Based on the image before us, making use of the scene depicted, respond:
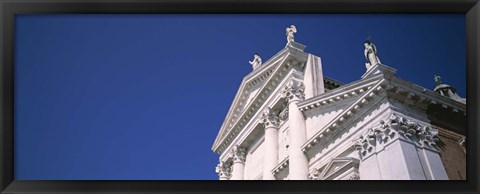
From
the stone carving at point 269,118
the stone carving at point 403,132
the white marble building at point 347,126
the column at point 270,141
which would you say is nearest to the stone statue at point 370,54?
the white marble building at point 347,126

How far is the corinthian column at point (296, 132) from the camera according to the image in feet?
39.1

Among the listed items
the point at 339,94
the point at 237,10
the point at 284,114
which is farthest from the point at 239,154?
the point at 237,10

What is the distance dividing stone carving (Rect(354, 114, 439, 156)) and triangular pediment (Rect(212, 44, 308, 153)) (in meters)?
4.97

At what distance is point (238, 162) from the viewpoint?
16.1 m

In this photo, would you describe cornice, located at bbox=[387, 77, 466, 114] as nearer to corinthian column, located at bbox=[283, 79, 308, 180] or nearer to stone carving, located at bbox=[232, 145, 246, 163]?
corinthian column, located at bbox=[283, 79, 308, 180]

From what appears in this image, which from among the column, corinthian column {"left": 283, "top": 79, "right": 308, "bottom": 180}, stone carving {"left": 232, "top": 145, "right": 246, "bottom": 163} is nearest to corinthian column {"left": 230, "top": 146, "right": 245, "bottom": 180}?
stone carving {"left": 232, "top": 145, "right": 246, "bottom": 163}

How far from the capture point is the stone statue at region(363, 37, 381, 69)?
1001cm

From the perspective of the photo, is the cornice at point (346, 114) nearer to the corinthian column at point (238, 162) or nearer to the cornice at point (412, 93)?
the cornice at point (412, 93)

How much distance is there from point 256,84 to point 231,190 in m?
9.38

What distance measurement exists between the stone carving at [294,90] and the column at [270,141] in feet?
2.98

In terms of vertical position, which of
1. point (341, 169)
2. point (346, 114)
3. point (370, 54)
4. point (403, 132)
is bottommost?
point (341, 169)

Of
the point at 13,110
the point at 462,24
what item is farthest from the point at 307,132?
the point at 13,110

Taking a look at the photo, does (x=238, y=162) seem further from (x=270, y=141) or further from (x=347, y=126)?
(x=347, y=126)

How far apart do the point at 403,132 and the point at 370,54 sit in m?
1.88
